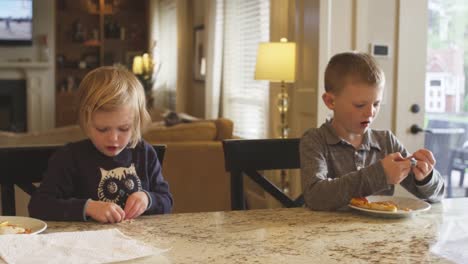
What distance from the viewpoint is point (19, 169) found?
4.76 ft

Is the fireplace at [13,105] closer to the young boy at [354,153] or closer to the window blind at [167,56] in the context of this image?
the window blind at [167,56]

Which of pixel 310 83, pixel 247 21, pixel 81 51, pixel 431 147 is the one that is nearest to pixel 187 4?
pixel 247 21

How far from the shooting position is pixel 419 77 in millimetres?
3521

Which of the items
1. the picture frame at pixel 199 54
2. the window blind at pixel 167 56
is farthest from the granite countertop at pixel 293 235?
the window blind at pixel 167 56

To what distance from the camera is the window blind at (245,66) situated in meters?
4.59

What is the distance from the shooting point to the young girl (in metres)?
1.27

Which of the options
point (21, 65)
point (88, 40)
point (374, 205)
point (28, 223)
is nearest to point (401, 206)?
point (374, 205)

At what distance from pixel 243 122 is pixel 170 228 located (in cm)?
397

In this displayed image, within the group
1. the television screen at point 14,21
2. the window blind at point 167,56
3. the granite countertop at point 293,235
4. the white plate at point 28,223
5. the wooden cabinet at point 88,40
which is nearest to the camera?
the granite countertop at point 293,235

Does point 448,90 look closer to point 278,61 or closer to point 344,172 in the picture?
point 278,61

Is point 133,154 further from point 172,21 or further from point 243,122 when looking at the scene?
point 172,21

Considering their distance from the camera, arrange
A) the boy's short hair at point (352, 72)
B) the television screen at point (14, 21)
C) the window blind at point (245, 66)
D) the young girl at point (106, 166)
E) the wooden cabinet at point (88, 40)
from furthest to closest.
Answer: the wooden cabinet at point (88, 40), the television screen at point (14, 21), the window blind at point (245, 66), the boy's short hair at point (352, 72), the young girl at point (106, 166)

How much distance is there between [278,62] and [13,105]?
536 centimetres

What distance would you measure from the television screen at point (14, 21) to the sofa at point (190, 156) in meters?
4.53
